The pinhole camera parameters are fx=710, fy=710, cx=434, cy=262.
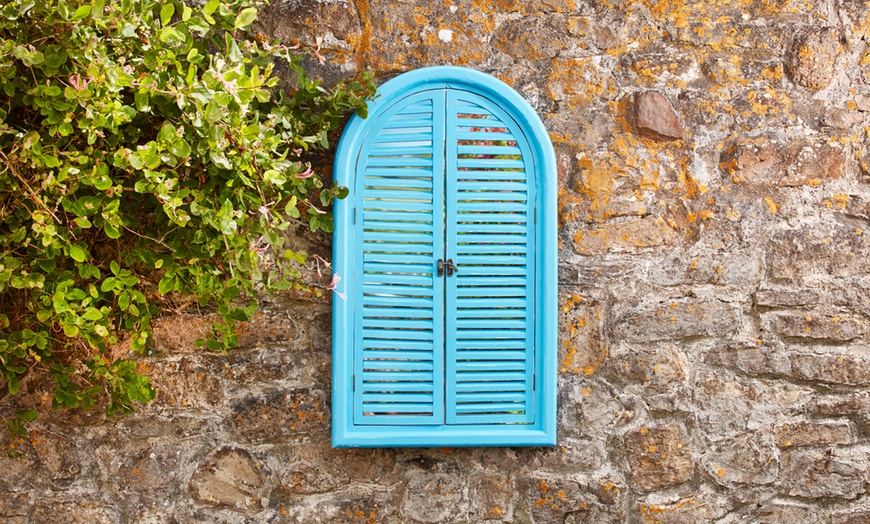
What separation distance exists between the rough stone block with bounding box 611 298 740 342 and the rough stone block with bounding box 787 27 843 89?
77 centimetres

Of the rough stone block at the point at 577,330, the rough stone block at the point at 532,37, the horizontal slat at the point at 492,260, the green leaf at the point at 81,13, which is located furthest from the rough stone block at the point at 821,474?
the green leaf at the point at 81,13

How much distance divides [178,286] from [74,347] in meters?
0.46

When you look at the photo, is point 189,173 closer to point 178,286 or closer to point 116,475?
point 178,286

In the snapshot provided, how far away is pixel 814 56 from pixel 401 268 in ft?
4.93

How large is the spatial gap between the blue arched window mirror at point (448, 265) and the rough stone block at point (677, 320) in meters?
0.28

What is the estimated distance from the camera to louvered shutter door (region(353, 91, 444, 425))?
2.16 m

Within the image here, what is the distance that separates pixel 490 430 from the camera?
2.18 metres

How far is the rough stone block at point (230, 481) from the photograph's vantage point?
2.19m

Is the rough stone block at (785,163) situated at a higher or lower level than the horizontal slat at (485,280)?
higher

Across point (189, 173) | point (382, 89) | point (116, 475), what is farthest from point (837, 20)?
point (116, 475)

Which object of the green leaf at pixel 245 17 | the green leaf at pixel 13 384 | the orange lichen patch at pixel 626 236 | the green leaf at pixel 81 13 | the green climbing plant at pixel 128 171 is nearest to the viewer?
the green leaf at pixel 81 13

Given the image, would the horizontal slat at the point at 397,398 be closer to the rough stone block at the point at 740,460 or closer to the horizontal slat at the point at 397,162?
the horizontal slat at the point at 397,162

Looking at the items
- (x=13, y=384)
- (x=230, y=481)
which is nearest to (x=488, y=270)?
(x=230, y=481)

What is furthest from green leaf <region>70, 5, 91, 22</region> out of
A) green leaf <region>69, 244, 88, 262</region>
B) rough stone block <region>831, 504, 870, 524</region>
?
rough stone block <region>831, 504, 870, 524</region>
